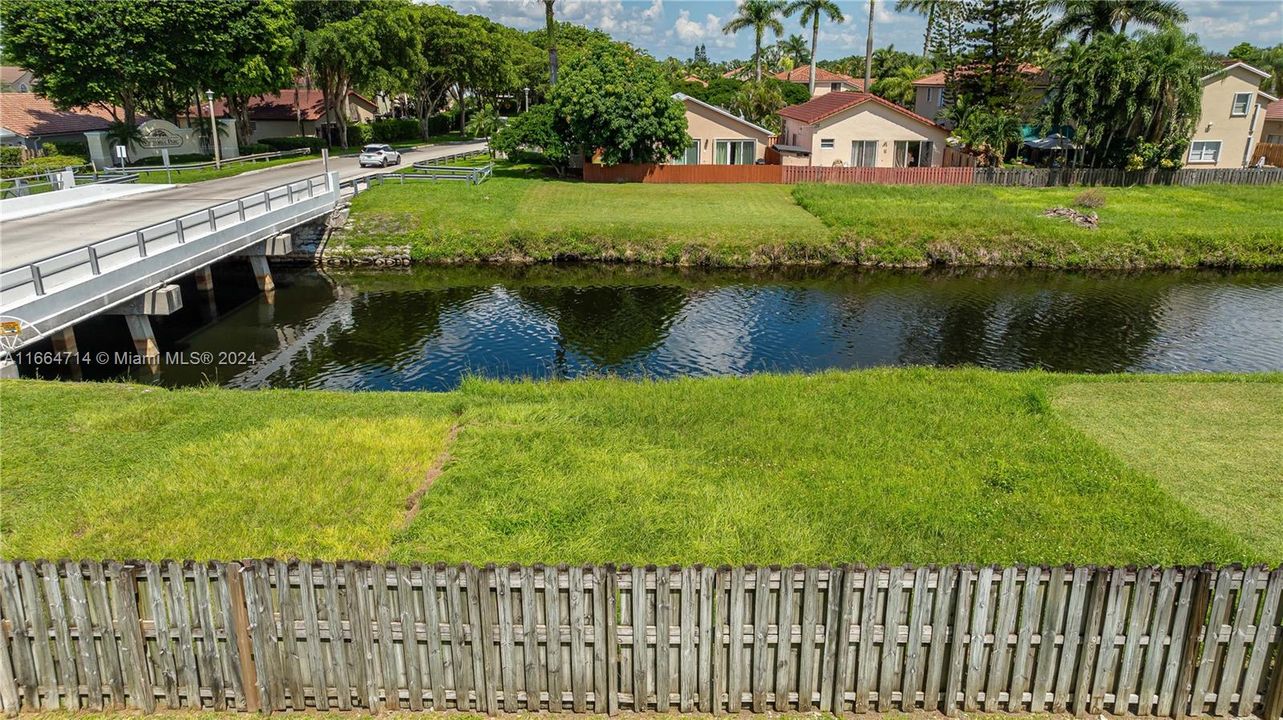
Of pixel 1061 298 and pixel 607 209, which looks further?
pixel 607 209

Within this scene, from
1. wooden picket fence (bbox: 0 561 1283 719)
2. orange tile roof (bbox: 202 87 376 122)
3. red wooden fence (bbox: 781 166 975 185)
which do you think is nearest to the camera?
wooden picket fence (bbox: 0 561 1283 719)

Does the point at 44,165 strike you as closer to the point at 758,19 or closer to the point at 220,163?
the point at 220,163

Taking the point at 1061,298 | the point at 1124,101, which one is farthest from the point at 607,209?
the point at 1124,101

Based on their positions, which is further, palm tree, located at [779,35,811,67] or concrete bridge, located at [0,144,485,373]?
palm tree, located at [779,35,811,67]

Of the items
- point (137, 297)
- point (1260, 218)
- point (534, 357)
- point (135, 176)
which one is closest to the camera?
point (137, 297)

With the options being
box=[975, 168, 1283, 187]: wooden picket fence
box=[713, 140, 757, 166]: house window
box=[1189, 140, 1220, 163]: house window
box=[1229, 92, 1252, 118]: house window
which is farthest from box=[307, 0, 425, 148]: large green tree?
box=[1229, 92, 1252, 118]: house window

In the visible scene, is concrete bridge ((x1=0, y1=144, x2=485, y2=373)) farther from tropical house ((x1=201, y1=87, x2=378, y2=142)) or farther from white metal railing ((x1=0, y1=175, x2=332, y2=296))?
tropical house ((x1=201, y1=87, x2=378, y2=142))

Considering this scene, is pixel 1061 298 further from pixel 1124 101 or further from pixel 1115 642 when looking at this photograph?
pixel 1115 642
